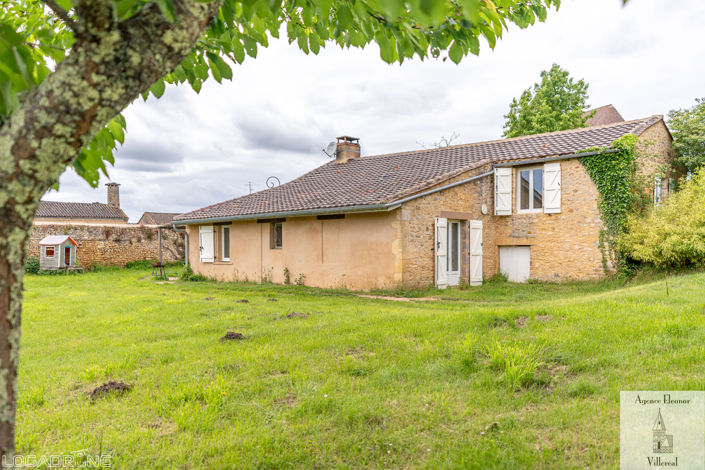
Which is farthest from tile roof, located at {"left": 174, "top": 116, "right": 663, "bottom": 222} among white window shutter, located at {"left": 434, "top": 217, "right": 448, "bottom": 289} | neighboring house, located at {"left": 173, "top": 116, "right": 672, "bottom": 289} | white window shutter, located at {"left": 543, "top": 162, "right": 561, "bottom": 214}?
white window shutter, located at {"left": 434, "top": 217, "right": 448, "bottom": 289}

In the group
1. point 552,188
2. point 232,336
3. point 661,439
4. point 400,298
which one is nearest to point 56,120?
point 661,439

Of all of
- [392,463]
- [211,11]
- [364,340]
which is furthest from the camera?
[364,340]

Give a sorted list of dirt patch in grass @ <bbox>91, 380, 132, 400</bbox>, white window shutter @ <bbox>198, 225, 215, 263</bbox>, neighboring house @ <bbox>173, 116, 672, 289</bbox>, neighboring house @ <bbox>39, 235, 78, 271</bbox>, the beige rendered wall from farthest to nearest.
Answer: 1. neighboring house @ <bbox>39, 235, 78, 271</bbox>
2. white window shutter @ <bbox>198, 225, 215, 263</bbox>
3. neighboring house @ <bbox>173, 116, 672, 289</bbox>
4. the beige rendered wall
5. dirt patch in grass @ <bbox>91, 380, 132, 400</bbox>

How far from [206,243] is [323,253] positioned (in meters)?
5.54

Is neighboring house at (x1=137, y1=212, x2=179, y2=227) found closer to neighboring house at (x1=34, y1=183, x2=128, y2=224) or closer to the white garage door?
neighboring house at (x1=34, y1=183, x2=128, y2=224)

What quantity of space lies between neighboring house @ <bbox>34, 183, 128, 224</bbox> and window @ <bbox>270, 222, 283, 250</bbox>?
3067 cm

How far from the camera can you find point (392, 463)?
2.69 m

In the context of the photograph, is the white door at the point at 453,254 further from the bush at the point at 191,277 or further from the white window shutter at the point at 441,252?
the bush at the point at 191,277

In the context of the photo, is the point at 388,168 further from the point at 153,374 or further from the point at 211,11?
the point at 211,11

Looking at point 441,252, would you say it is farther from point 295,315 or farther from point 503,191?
point 295,315

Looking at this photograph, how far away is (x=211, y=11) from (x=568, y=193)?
13602 millimetres

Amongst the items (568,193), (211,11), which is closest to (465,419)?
(211,11)

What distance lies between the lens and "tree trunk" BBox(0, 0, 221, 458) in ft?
3.74

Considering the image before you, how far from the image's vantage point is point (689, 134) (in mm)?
17484
